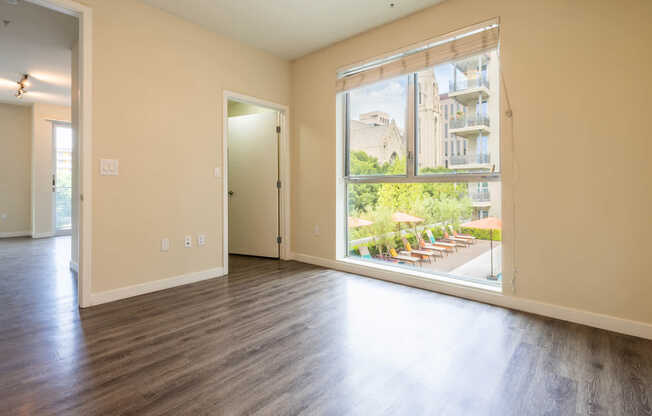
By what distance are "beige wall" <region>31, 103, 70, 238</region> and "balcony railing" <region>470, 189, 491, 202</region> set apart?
8489 mm

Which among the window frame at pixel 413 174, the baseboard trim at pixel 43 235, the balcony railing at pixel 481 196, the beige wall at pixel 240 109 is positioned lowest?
the baseboard trim at pixel 43 235

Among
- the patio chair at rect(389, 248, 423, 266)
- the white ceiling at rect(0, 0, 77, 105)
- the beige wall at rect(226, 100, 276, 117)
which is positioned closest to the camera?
the white ceiling at rect(0, 0, 77, 105)

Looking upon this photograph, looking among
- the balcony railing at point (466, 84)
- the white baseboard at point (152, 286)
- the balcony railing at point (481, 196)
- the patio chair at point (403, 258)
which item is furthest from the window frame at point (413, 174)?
the white baseboard at point (152, 286)

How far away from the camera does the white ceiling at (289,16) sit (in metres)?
3.09

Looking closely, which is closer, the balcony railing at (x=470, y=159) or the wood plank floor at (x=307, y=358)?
the wood plank floor at (x=307, y=358)

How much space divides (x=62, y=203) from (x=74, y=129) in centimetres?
462

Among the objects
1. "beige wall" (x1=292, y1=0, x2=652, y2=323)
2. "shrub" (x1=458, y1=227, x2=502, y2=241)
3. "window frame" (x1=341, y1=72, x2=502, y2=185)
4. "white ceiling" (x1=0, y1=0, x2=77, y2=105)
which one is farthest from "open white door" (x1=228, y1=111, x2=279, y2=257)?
"beige wall" (x1=292, y1=0, x2=652, y2=323)

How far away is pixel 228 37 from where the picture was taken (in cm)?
377

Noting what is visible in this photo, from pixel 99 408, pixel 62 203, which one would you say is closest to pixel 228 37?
pixel 99 408

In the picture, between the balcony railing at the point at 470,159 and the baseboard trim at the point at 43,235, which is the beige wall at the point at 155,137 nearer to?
the balcony railing at the point at 470,159

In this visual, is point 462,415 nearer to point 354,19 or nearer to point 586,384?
point 586,384

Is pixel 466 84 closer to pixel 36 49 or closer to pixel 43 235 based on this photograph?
pixel 36 49

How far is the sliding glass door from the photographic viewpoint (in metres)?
7.09

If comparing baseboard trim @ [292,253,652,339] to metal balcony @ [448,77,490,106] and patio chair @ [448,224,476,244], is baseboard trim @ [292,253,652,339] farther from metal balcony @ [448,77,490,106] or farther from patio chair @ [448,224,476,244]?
metal balcony @ [448,77,490,106]
